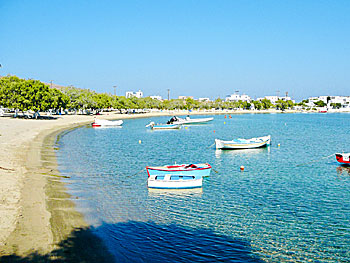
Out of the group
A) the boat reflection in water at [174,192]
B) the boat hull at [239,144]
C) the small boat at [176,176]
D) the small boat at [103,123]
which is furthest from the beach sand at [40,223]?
the small boat at [103,123]

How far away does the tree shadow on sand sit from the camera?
12.0m

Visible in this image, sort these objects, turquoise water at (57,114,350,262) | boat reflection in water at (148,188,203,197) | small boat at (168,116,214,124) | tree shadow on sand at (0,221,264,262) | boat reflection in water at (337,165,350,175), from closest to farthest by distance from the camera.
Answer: tree shadow on sand at (0,221,264,262) → turquoise water at (57,114,350,262) → boat reflection in water at (148,188,203,197) → boat reflection in water at (337,165,350,175) → small boat at (168,116,214,124)

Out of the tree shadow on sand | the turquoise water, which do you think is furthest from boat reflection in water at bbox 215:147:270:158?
the tree shadow on sand

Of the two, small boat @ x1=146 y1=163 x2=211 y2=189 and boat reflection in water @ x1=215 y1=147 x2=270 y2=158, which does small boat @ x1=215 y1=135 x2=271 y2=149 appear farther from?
small boat @ x1=146 y1=163 x2=211 y2=189

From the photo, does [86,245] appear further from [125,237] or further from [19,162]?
[19,162]

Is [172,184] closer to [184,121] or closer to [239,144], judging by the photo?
[239,144]

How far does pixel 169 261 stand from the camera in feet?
39.9

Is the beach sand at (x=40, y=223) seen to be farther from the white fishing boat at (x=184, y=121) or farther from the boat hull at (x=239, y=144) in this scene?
the white fishing boat at (x=184, y=121)

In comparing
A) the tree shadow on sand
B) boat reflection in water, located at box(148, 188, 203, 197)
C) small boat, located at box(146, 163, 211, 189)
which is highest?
small boat, located at box(146, 163, 211, 189)

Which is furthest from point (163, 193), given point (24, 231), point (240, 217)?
point (24, 231)

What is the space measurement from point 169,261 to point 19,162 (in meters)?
20.2

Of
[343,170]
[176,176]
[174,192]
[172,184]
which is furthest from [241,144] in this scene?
[174,192]

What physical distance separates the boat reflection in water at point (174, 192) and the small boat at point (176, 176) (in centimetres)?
23

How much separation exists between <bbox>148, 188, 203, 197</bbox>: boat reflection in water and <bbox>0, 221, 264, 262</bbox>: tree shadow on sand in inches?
210
